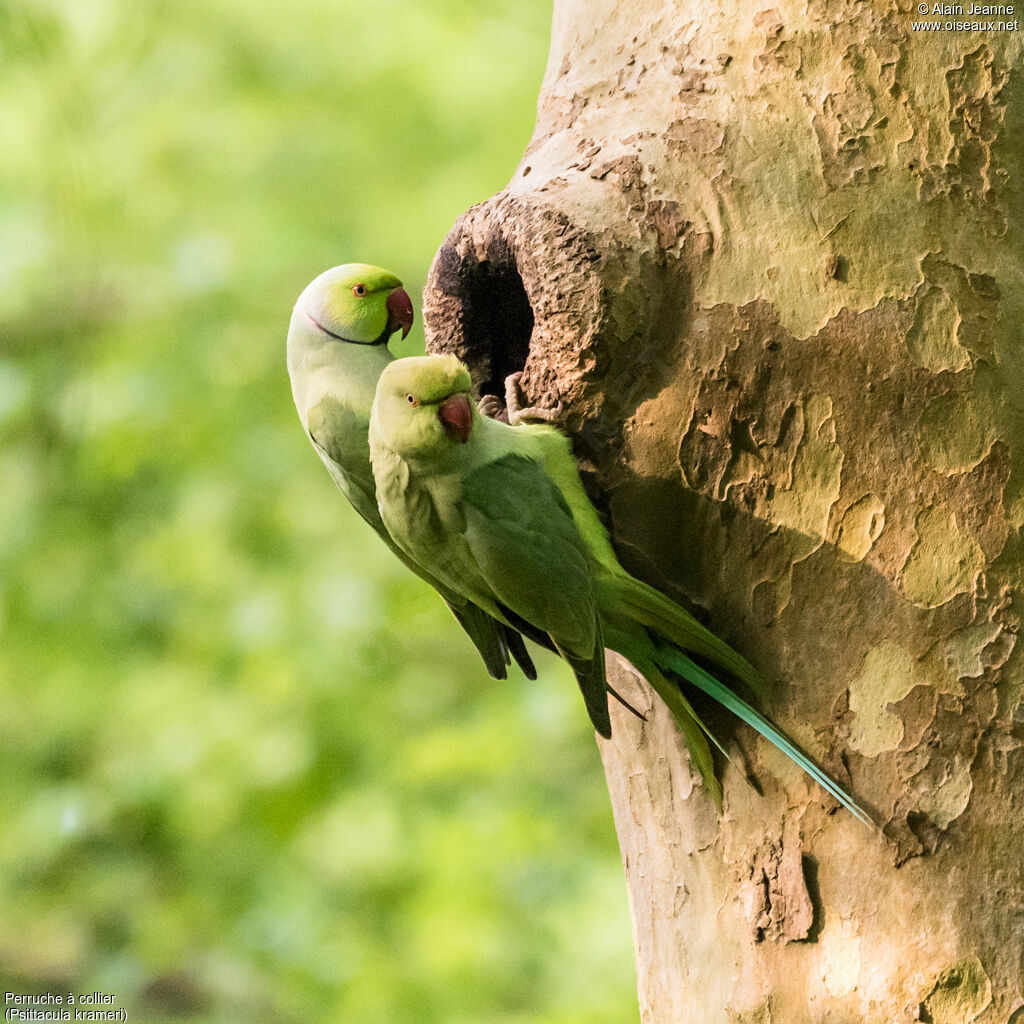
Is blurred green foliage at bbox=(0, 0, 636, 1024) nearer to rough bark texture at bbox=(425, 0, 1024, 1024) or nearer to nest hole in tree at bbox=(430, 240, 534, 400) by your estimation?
nest hole in tree at bbox=(430, 240, 534, 400)

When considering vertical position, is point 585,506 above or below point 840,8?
below

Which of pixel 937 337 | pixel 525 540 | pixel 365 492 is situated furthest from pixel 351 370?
pixel 937 337

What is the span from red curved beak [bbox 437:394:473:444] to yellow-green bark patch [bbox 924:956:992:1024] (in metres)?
1.14

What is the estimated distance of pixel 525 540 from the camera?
5.70ft

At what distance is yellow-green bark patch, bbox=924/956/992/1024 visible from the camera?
1479 millimetres

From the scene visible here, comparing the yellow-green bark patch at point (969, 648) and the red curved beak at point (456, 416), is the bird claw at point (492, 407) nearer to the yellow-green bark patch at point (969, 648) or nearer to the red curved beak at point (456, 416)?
the red curved beak at point (456, 416)

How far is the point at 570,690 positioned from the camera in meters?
4.42

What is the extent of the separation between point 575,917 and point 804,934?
2.62 meters

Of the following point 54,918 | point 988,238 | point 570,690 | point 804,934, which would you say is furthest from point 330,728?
point 988,238

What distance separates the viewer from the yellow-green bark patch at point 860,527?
1583 millimetres

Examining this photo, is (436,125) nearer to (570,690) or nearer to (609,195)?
(570,690)

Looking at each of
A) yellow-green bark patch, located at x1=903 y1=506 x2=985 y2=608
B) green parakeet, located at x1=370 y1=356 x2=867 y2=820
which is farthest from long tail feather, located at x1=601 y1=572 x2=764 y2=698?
yellow-green bark patch, located at x1=903 y1=506 x2=985 y2=608

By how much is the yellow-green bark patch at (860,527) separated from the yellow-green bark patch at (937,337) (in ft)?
0.76

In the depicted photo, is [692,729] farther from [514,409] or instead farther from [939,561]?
[514,409]
